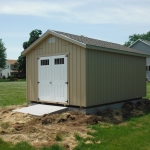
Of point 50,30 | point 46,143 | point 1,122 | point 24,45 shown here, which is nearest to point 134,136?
point 46,143

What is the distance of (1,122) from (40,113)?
1361mm

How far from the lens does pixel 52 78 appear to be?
10.1 m

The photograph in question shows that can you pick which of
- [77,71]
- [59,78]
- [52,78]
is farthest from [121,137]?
[52,78]

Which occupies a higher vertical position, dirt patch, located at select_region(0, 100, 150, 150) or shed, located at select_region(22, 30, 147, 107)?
shed, located at select_region(22, 30, 147, 107)

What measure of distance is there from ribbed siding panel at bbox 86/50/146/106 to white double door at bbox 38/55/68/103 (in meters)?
1.10

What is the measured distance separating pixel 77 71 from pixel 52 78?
148cm

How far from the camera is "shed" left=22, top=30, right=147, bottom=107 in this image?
8.99 metres

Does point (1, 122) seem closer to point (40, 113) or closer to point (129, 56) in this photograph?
point (40, 113)

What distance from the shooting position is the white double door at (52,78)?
31.6 ft

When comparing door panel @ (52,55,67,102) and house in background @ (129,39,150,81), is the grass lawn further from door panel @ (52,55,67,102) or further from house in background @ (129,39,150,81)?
house in background @ (129,39,150,81)

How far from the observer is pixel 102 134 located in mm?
6402

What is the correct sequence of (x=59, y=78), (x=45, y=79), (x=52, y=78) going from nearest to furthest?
(x=59, y=78) < (x=52, y=78) < (x=45, y=79)

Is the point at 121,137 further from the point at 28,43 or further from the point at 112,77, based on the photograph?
the point at 28,43

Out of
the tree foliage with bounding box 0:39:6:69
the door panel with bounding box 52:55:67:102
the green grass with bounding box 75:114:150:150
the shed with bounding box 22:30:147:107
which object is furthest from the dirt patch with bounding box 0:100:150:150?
the tree foliage with bounding box 0:39:6:69
